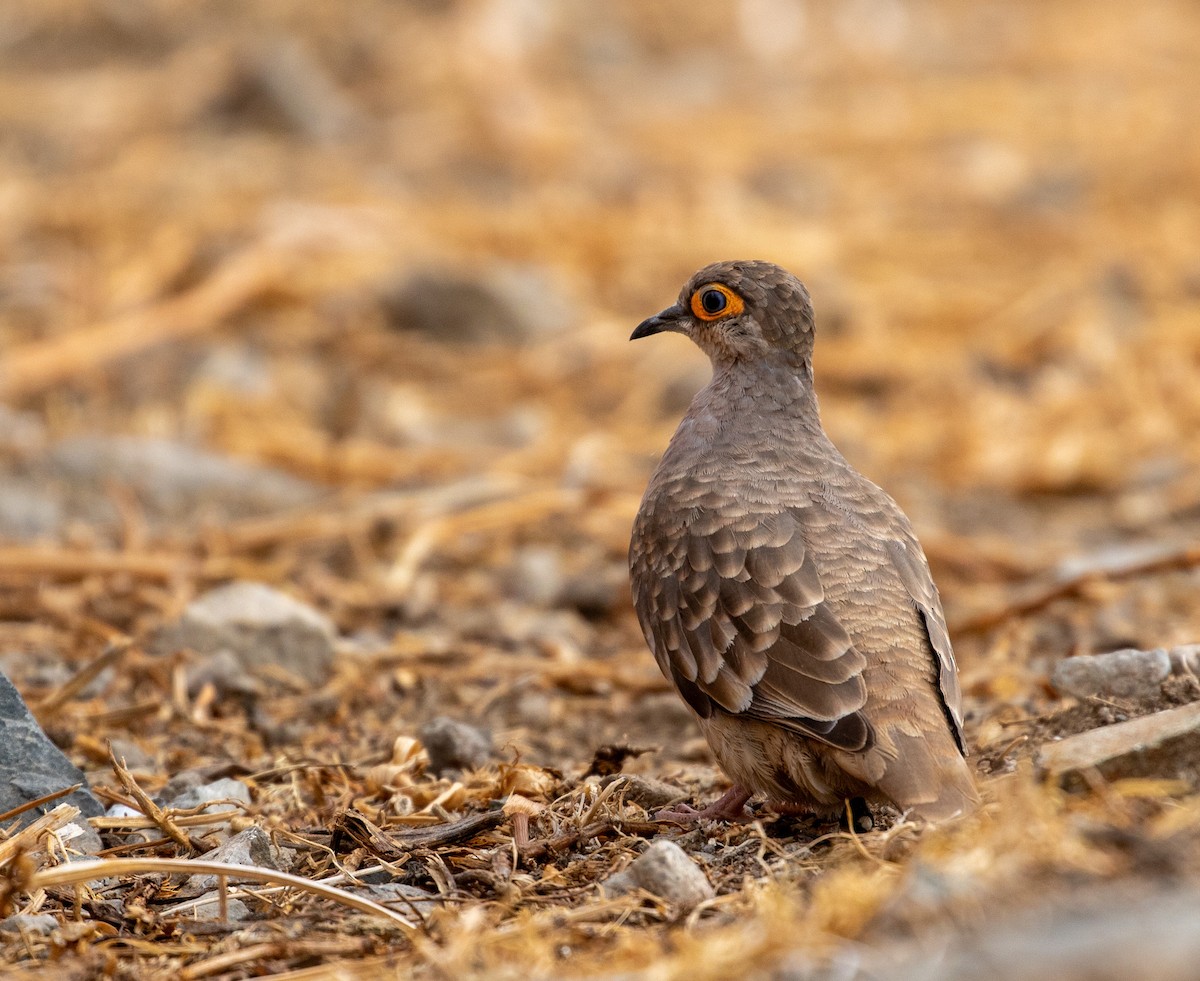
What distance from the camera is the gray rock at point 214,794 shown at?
4.02 meters

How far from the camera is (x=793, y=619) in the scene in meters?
3.71

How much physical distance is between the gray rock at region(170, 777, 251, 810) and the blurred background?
1.95ft

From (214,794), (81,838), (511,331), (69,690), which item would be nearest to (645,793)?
(214,794)

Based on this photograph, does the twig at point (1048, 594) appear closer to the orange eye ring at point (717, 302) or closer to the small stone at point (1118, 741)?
the orange eye ring at point (717, 302)

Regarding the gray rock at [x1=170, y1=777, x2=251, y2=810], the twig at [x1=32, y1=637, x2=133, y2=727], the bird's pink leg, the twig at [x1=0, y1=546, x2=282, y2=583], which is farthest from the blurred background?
the bird's pink leg

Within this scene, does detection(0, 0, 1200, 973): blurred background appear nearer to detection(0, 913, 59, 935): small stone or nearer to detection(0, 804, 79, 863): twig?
detection(0, 804, 79, 863): twig

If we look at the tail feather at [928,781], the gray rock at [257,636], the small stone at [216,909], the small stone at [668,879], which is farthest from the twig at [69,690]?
the tail feather at [928,781]

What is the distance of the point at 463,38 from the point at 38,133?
416 centimetres

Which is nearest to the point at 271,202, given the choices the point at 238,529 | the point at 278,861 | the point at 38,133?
the point at 38,133

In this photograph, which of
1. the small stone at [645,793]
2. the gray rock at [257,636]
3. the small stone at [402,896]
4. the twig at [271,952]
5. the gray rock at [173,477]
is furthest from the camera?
the gray rock at [173,477]

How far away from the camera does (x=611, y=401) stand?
879 cm

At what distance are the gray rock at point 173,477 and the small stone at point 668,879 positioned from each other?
421cm

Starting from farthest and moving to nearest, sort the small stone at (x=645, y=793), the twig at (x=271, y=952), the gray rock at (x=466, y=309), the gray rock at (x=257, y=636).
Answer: the gray rock at (x=466, y=309) → the gray rock at (x=257, y=636) → the small stone at (x=645, y=793) → the twig at (x=271, y=952)

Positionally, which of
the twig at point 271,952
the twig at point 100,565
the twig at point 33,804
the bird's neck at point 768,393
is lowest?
the twig at point 271,952
